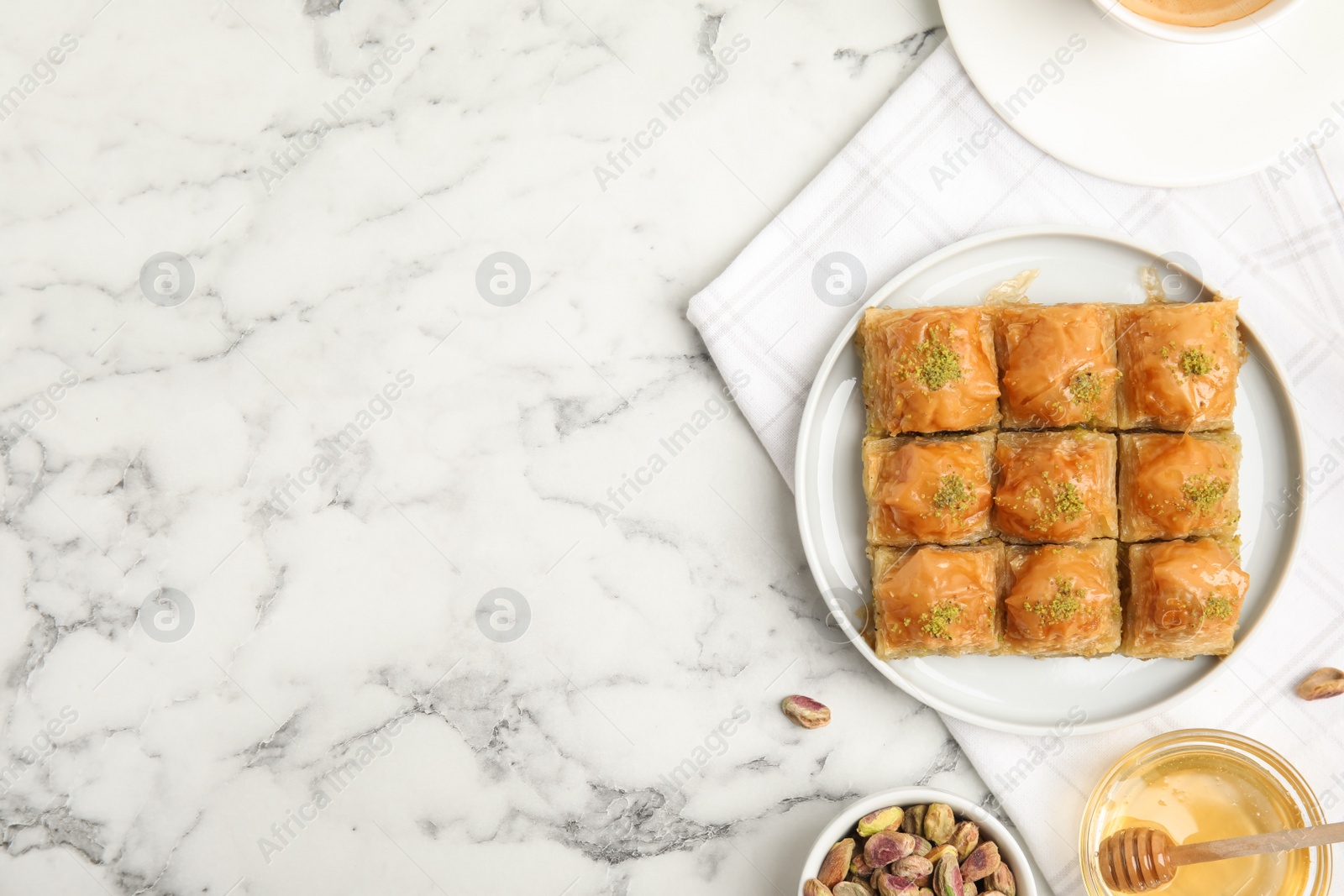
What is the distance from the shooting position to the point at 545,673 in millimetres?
2541

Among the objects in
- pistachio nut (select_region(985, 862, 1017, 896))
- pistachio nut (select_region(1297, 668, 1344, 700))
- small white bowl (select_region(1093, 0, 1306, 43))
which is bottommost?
pistachio nut (select_region(985, 862, 1017, 896))

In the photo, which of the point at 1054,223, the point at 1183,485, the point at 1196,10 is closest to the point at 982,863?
the point at 1183,485

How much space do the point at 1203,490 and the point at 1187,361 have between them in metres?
0.33

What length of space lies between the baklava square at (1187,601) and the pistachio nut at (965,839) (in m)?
0.62

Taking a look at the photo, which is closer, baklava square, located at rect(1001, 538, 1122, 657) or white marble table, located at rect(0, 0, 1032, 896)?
baklava square, located at rect(1001, 538, 1122, 657)

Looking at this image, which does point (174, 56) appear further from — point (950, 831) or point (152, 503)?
point (950, 831)

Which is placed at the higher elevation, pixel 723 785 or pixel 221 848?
pixel 723 785

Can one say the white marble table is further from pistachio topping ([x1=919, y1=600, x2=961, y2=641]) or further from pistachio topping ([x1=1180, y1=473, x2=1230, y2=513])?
pistachio topping ([x1=1180, y1=473, x2=1230, y2=513])

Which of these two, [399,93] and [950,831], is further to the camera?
[399,93]

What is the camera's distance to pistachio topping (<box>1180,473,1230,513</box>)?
2.20 meters

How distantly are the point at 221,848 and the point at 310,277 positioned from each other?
1.69 metres

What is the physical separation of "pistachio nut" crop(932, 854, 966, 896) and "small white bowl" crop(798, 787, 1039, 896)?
0.40 feet

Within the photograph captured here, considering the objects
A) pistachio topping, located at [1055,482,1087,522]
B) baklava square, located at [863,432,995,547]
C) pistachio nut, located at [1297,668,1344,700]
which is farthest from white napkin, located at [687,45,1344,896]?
pistachio topping, located at [1055,482,1087,522]

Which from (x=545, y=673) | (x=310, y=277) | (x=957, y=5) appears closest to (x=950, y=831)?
(x=545, y=673)
